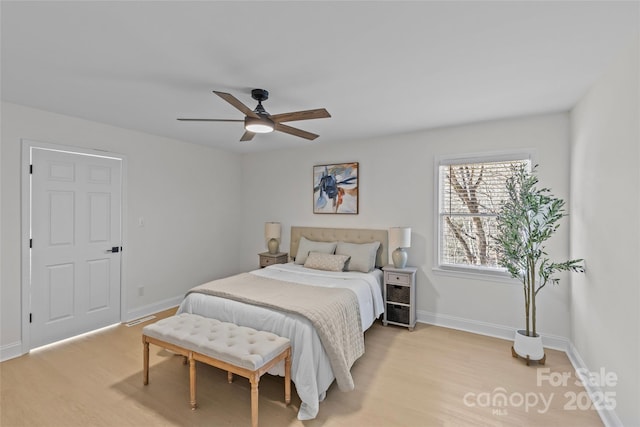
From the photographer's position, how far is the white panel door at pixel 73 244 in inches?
125

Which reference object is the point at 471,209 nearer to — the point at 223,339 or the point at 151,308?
the point at 223,339

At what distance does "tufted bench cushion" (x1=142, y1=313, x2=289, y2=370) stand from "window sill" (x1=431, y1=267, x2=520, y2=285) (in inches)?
93.6

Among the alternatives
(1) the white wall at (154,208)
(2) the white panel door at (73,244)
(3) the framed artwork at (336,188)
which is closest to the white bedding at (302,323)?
(3) the framed artwork at (336,188)

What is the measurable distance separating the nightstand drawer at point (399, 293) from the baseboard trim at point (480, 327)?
41cm

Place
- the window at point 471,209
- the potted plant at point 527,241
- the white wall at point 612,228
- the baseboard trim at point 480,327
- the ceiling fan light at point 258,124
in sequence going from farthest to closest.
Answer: the window at point 471,209 → the baseboard trim at point 480,327 → the potted plant at point 527,241 → the ceiling fan light at point 258,124 → the white wall at point 612,228

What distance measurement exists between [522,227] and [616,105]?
3.98 ft

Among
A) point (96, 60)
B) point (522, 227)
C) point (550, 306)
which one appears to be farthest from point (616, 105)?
point (96, 60)

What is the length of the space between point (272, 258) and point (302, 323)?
256 centimetres

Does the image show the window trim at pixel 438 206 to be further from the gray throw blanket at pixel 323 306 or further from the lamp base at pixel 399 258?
the gray throw blanket at pixel 323 306

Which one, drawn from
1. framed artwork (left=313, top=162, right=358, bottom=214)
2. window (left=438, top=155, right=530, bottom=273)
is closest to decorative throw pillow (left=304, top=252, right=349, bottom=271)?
framed artwork (left=313, top=162, right=358, bottom=214)

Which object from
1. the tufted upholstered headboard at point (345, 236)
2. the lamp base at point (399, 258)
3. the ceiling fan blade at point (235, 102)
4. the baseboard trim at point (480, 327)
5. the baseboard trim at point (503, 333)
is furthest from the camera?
the tufted upholstered headboard at point (345, 236)

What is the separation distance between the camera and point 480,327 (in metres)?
3.55

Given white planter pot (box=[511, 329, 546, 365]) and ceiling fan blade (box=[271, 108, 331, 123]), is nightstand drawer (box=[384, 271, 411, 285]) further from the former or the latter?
ceiling fan blade (box=[271, 108, 331, 123])

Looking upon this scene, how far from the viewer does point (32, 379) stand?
8.41 feet
